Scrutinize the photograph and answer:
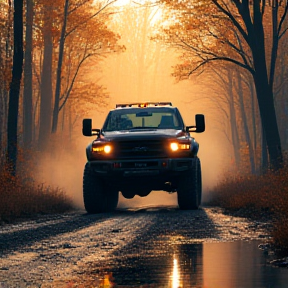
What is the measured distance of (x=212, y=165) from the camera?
51844mm

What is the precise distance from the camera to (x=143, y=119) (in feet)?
57.4

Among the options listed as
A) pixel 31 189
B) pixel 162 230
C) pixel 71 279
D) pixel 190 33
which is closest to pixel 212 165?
pixel 190 33

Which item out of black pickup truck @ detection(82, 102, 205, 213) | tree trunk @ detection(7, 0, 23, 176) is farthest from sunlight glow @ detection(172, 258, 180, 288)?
tree trunk @ detection(7, 0, 23, 176)

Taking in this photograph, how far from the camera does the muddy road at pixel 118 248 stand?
737 centimetres

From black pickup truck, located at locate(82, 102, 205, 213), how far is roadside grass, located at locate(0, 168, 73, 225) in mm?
1323

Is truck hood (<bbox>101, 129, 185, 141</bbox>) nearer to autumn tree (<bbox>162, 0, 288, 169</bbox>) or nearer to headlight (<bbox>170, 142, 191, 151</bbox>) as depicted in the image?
headlight (<bbox>170, 142, 191, 151</bbox>)

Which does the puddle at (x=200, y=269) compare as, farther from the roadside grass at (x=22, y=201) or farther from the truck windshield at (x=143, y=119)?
the truck windshield at (x=143, y=119)

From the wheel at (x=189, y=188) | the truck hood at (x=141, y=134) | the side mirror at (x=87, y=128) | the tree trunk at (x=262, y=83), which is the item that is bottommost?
the wheel at (x=189, y=188)

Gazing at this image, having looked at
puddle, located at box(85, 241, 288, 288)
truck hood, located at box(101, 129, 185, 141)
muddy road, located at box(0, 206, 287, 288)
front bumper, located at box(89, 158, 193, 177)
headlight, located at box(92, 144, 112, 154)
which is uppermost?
truck hood, located at box(101, 129, 185, 141)

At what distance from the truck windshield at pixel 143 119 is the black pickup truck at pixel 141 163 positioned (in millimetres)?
52

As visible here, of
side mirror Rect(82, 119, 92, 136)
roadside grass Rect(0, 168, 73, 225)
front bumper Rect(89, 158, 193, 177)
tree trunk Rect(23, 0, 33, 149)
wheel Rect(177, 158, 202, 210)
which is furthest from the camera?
tree trunk Rect(23, 0, 33, 149)

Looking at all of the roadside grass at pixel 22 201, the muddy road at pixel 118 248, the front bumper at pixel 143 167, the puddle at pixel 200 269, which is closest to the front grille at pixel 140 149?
the front bumper at pixel 143 167

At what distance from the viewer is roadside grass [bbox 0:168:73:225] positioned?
620 inches

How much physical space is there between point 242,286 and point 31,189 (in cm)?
1364
